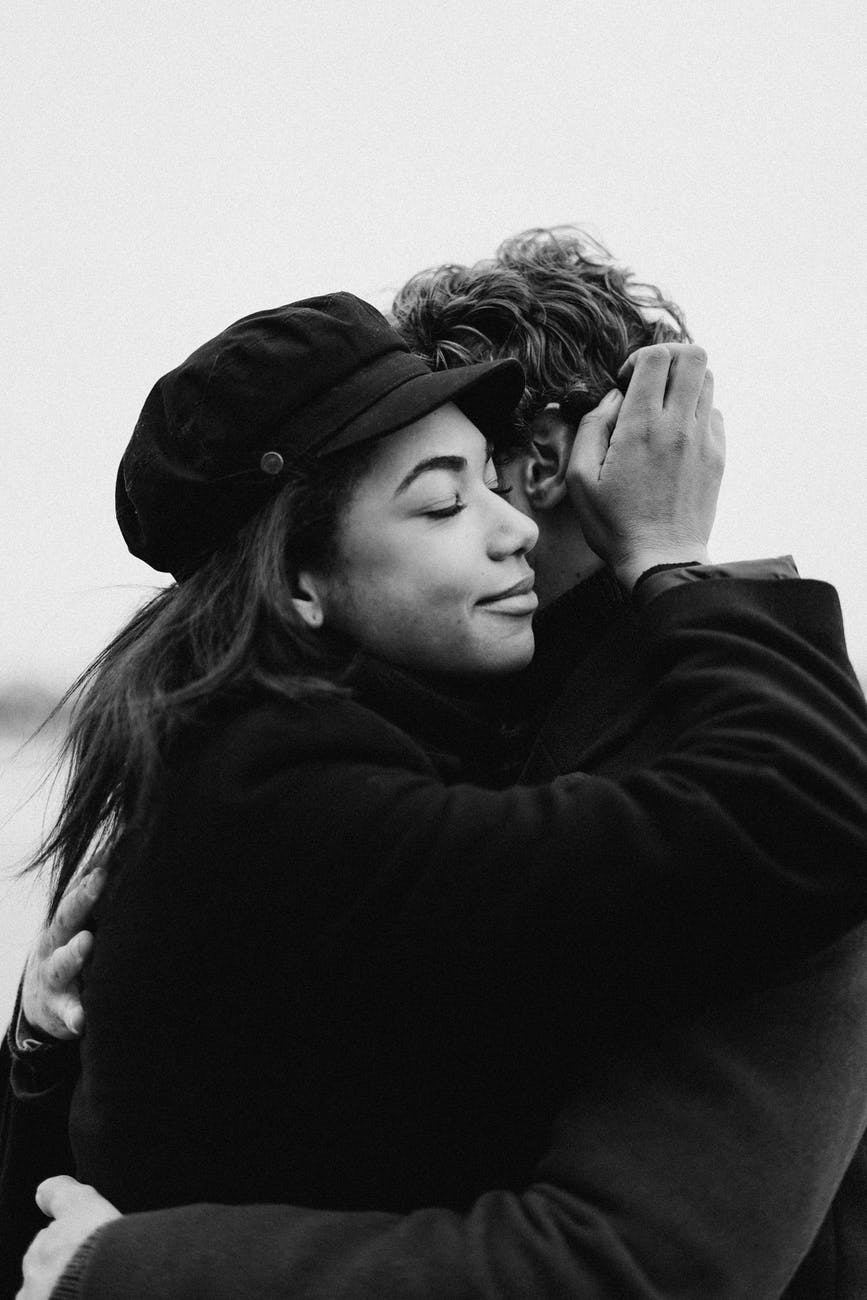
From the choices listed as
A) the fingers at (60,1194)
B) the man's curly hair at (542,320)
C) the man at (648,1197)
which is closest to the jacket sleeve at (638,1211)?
the man at (648,1197)

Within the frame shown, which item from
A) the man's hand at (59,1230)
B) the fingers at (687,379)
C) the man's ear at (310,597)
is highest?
the fingers at (687,379)

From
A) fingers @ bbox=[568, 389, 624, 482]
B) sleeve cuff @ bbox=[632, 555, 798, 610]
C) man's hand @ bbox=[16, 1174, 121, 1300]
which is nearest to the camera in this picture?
man's hand @ bbox=[16, 1174, 121, 1300]

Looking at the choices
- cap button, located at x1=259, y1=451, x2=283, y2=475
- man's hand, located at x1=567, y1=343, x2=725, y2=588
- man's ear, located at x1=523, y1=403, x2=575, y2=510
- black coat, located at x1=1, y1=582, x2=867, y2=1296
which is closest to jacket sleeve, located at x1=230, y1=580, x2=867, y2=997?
black coat, located at x1=1, y1=582, x2=867, y2=1296

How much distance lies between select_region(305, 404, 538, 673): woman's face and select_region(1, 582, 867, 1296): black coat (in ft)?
0.71

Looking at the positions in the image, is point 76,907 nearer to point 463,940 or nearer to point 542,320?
point 463,940

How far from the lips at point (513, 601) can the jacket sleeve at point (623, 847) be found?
32 centimetres

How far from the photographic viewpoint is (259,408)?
1183 mm

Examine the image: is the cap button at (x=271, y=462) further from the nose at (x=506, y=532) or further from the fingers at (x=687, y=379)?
the fingers at (x=687, y=379)

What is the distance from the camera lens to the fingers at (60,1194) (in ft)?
3.53

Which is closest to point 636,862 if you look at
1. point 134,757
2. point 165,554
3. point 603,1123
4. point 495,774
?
point 603,1123

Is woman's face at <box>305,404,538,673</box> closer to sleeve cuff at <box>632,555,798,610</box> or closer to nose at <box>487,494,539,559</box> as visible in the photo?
nose at <box>487,494,539,559</box>

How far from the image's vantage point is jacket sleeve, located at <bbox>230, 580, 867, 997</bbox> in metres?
0.88

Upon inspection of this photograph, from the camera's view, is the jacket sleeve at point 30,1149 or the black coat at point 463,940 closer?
the black coat at point 463,940

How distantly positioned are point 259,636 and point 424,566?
0.19 meters
